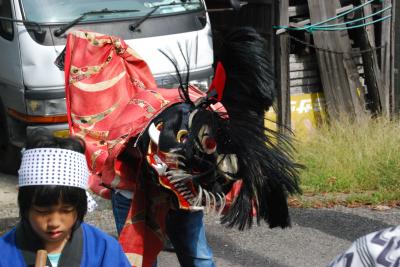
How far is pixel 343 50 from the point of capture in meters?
8.22

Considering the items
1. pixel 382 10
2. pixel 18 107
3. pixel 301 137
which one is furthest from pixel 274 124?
pixel 382 10

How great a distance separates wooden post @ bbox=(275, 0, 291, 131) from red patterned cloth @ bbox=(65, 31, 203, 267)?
366 cm

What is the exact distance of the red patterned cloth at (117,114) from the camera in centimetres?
358

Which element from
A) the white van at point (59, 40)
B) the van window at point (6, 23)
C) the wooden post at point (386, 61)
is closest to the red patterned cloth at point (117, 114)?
the white van at point (59, 40)

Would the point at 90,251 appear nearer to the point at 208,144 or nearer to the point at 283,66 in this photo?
the point at 208,144

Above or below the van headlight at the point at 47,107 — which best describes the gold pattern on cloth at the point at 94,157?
below

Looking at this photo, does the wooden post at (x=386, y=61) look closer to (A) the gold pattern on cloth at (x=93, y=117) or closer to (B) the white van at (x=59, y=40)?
(B) the white van at (x=59, y=40)

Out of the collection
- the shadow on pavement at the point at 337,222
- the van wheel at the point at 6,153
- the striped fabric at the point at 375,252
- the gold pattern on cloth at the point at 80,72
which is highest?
the gold pattern on cloth at the point at 80,72

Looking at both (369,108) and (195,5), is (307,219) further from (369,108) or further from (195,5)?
(369,108)

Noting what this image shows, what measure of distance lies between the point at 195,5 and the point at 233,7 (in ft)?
1.10

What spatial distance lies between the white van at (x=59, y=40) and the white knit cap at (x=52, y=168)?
3563 mm

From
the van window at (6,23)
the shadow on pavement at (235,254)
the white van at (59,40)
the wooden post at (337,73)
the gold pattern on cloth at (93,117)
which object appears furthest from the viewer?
the wooden post at (337,73)

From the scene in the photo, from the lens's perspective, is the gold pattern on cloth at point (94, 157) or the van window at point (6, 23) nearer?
the gold pattern on cloth at point (94, 157)

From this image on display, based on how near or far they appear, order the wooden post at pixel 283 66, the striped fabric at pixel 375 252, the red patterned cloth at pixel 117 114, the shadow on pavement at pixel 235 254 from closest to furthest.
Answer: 1. the striped fabric at pixel 375 252
2. the red patterned cloth at pixel 117 114
3. the shadow on pavement at pixel 235 254
4. the wooden post at pixel 283 66
